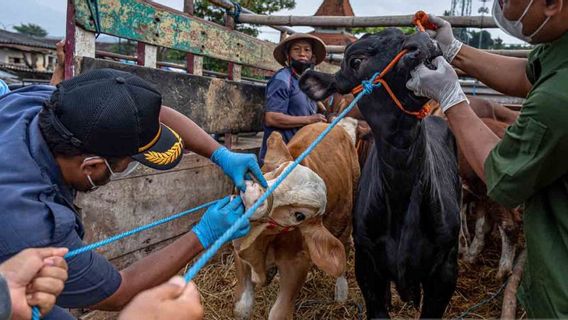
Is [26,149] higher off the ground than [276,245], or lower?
higher

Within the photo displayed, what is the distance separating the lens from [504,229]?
4.69m

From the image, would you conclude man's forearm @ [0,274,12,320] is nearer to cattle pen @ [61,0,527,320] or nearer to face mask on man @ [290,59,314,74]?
cattle pen @ [61,0,527,320]

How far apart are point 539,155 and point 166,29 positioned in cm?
292

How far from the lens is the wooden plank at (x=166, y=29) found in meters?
3.01

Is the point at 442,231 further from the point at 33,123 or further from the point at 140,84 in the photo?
the point at 33,123

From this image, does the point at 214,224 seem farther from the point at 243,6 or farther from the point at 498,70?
the point at 243,6

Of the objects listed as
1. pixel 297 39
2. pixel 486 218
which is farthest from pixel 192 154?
pixel 486 218

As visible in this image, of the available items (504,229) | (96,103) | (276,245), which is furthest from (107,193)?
(504,229)

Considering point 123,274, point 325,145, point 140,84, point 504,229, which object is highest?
point 140,84

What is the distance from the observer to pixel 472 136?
72.2 inches

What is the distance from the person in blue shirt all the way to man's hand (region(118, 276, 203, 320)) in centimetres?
325

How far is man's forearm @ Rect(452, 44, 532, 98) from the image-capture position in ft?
7.36

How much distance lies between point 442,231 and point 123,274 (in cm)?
179

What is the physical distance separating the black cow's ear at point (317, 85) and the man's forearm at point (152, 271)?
1.39 metres
